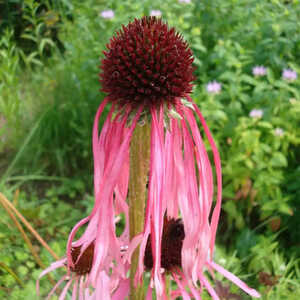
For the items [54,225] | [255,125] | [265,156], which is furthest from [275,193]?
[54,225]

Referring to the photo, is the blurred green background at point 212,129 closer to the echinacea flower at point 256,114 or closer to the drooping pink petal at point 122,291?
the echinacea flower at point 256,114

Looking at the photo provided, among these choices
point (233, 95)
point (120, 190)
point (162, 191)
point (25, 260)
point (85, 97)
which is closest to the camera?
point (162, 191)

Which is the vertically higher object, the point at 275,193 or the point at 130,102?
the point at 130,102

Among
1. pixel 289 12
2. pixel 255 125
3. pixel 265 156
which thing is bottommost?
pixel 265 156

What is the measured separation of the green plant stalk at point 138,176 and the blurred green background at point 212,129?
62 centimetres

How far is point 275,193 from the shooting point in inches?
57.7

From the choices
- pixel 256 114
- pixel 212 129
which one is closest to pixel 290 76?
pixel 256 114

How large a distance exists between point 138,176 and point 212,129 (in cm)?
121

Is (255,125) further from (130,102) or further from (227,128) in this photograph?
(130,102)

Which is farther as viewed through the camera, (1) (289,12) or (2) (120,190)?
(1) (289,12)

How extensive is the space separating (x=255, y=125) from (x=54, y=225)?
907mm

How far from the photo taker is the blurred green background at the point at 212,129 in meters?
1.39

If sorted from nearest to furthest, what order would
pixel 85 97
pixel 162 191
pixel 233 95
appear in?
pixel 162 191 < pixel 233 95 < pixel 85 97

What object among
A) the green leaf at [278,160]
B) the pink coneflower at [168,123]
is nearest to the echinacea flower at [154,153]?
the pink coneflower at [168,123]
